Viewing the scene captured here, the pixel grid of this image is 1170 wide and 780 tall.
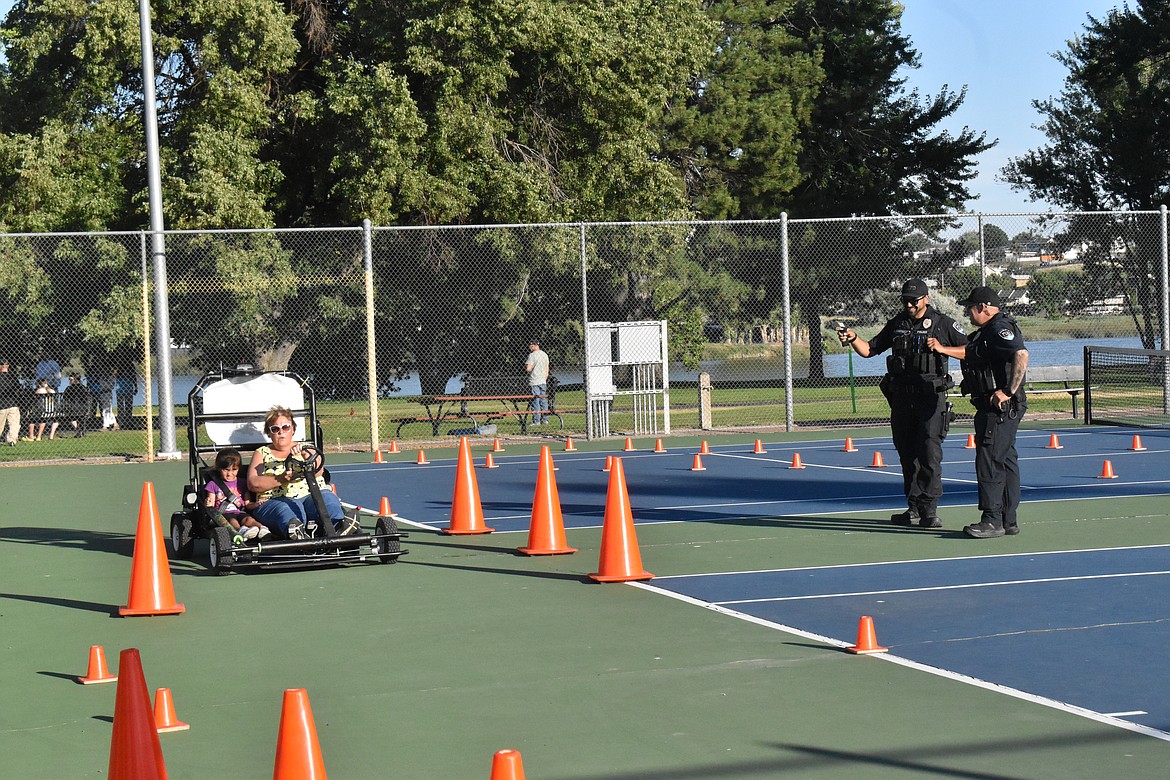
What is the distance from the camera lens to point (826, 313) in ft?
138

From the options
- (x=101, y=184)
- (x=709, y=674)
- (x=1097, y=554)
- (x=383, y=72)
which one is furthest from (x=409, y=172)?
(x=709, y=674)

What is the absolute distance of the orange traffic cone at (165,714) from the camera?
683 centimetres

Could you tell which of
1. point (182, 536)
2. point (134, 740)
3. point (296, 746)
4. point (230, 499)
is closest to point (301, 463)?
point (230, 499)

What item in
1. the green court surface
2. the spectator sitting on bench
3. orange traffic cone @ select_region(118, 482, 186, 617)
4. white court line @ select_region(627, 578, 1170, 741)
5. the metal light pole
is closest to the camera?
the green court surface

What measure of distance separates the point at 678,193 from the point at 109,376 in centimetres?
1313

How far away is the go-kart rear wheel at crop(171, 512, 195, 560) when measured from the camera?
12164mm

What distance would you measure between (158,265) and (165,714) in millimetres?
15932

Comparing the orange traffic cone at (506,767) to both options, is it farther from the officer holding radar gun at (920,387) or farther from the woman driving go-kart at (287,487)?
the officer holding radar gun at (920,387)

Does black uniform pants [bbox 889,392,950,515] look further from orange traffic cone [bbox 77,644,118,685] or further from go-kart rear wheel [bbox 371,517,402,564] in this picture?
orange traffic cone [bbox 77,644,118,685]

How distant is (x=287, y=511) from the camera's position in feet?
37.3

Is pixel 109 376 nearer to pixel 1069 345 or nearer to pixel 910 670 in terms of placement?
pixel 1069 345

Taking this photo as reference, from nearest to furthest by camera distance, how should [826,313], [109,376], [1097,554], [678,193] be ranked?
[1097,554] → [109,376] → [678,193] → [826,313]

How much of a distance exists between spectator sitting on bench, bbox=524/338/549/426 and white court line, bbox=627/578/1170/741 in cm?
1715

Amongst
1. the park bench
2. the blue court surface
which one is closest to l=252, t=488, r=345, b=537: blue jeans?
Answer: the blue court surface
